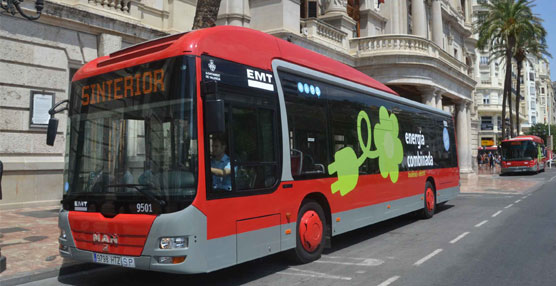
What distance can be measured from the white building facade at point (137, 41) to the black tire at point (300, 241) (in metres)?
9.39

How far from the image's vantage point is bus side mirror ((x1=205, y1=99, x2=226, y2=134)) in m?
4.94

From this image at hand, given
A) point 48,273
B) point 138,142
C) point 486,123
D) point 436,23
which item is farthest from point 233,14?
point 486,123

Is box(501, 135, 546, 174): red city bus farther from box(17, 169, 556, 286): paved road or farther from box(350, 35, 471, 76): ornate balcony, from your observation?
box(17, 169, 556, 286): paved road

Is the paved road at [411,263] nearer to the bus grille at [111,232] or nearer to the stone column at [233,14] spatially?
the bus grille at [111,232]

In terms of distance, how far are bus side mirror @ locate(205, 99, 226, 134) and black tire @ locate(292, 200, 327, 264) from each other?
2.47m

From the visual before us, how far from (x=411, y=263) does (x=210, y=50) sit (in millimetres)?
4465

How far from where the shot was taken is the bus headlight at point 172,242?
4930 mm

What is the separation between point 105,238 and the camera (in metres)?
5.31

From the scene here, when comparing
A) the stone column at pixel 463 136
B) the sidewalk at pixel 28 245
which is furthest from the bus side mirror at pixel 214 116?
the stone column at pixel 463 136

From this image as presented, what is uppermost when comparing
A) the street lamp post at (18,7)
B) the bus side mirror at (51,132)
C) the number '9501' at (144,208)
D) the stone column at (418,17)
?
the stone column at (418,17)

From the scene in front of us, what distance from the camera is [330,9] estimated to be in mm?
24938

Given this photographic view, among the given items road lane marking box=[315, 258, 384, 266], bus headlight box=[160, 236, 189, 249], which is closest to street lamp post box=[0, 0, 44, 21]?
bus headlight box=[160, 236, 189, 249]

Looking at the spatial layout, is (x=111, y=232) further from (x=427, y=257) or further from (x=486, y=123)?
(x=486, y=123)

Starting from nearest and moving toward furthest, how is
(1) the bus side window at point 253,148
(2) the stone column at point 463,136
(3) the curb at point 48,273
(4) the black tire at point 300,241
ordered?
1. (1) the bus side window at point 253,148
2. (3) the curb at point 48,273
3. (4) the black tire at point 300,241
4. (2) the stone column at point 463,136
